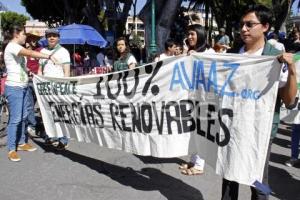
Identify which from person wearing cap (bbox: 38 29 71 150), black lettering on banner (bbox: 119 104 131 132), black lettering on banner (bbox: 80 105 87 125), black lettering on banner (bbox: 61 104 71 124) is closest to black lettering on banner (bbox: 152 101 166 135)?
black lettering on banner (bbox: 119 104 131 132)

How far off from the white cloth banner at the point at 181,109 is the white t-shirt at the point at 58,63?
0.30 meters

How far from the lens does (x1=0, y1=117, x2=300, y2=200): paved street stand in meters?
4.90

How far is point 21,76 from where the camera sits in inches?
249

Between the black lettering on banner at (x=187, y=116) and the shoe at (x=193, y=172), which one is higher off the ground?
the black lettering on banner at (x=187, y=116)

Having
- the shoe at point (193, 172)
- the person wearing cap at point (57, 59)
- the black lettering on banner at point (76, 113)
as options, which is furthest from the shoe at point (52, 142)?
the shoe at point (193, 172)

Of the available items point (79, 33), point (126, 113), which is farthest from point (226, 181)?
point (79, 33)

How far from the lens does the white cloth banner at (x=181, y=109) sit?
3.57 metres

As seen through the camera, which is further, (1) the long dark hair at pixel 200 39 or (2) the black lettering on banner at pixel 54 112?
(2) the black lettering on banner at pixel 54 112

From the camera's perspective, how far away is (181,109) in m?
4.42

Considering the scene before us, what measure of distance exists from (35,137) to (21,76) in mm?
1850

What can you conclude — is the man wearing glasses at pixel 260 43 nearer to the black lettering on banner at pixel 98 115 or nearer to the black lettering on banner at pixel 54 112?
the black lettering on banner at pixel 98 115

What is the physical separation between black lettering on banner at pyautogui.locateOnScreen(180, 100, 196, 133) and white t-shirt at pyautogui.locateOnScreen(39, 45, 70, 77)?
2.50 meters

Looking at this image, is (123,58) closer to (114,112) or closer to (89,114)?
(89,114)

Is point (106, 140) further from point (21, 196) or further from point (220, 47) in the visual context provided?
point (220, 47)
